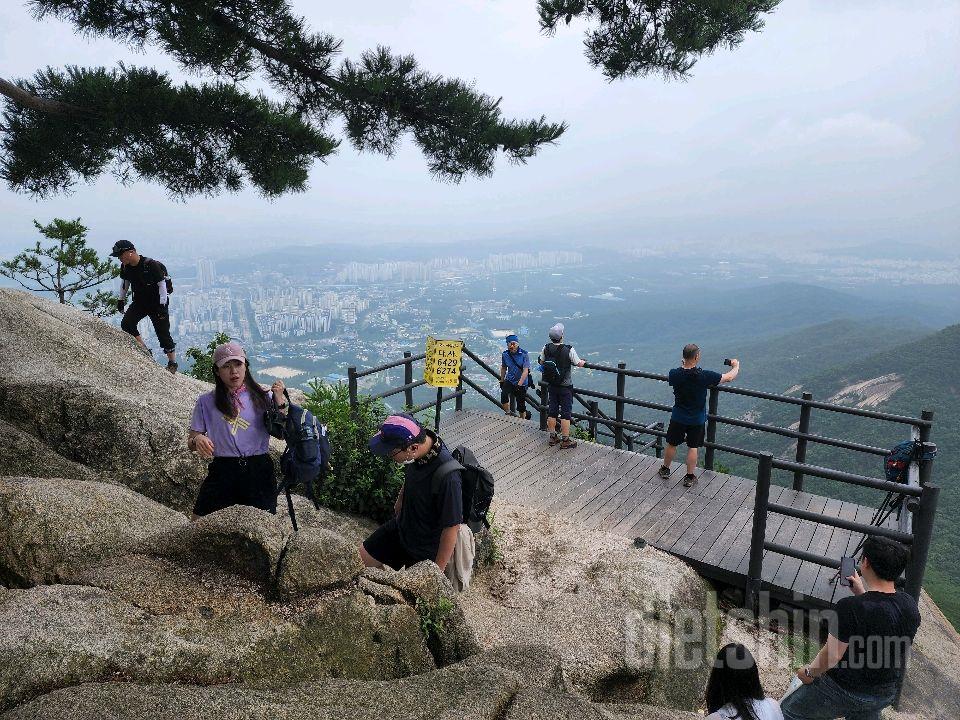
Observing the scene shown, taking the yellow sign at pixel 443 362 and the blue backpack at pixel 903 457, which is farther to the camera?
the yellow sign at pixel 443 362

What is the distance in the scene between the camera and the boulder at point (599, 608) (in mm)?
4422

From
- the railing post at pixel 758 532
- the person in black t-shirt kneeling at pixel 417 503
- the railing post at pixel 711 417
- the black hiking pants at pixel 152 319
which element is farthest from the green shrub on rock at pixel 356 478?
the railing post at pixel 711 417

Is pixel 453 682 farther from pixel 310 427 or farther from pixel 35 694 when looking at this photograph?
pixel 310 427

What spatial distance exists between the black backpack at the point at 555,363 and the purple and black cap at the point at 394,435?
5253 millimetres

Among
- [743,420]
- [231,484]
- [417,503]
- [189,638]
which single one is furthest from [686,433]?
[189,638]

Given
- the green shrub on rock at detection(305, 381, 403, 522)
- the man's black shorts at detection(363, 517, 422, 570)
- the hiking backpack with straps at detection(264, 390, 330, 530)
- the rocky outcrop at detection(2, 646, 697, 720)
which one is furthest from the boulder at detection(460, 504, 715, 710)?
the hiking backpack with straps at detection(264, 390, 330, 530)

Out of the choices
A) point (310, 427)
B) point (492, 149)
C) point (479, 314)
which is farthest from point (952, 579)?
point (479, 314)

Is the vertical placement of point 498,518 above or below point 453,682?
below

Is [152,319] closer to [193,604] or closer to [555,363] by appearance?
[555,363]

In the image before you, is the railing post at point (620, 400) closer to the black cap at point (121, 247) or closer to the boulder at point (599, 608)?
the boulder at point (599, 608)

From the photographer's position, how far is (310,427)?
4145 mm

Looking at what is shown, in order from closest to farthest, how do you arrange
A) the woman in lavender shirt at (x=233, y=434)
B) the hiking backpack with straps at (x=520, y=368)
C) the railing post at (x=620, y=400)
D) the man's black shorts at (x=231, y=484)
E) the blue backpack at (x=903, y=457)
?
the woman in lavender shirt at (x=233, y=434) < the man's black shorts at (x=231, y=484) < the blue backpack at (x=903, y=457) < the railing post at (x=620, y=400) < the hiking backpack with straps at (x=520, y=368)

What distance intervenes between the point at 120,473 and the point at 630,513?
530 centimetres

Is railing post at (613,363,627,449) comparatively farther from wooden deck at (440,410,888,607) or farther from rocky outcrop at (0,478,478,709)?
rocky outcrop at (0,478,478,709)
